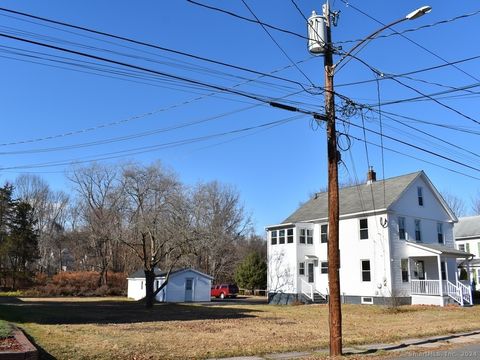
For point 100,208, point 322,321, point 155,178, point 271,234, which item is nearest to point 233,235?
point 100,208

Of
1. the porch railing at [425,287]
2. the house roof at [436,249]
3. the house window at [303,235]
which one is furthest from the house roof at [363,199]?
the porch railing at [425,287]

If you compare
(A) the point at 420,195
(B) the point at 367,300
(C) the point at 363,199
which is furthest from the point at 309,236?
(A) the point at 420,195

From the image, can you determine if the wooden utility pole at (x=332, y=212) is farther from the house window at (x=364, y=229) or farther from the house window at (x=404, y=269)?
the house window at (x=404, y=269)

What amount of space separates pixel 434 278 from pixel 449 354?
23302 millimetres

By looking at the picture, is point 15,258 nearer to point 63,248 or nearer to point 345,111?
point 63,248

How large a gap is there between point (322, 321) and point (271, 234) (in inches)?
720

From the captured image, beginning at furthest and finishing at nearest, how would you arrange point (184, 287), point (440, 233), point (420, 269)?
point (184, 287) < point (440, 233) < point (420, 269)

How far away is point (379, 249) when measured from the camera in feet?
107

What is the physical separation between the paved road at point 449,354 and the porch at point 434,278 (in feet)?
58.8

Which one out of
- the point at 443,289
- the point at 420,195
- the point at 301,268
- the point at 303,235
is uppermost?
the point at 420,195

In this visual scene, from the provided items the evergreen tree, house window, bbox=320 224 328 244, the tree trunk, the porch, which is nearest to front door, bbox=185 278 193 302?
the evergreen tree

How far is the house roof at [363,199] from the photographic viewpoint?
112 ft

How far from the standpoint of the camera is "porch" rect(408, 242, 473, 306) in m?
31.3

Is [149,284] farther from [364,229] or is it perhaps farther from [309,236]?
[364,229]
